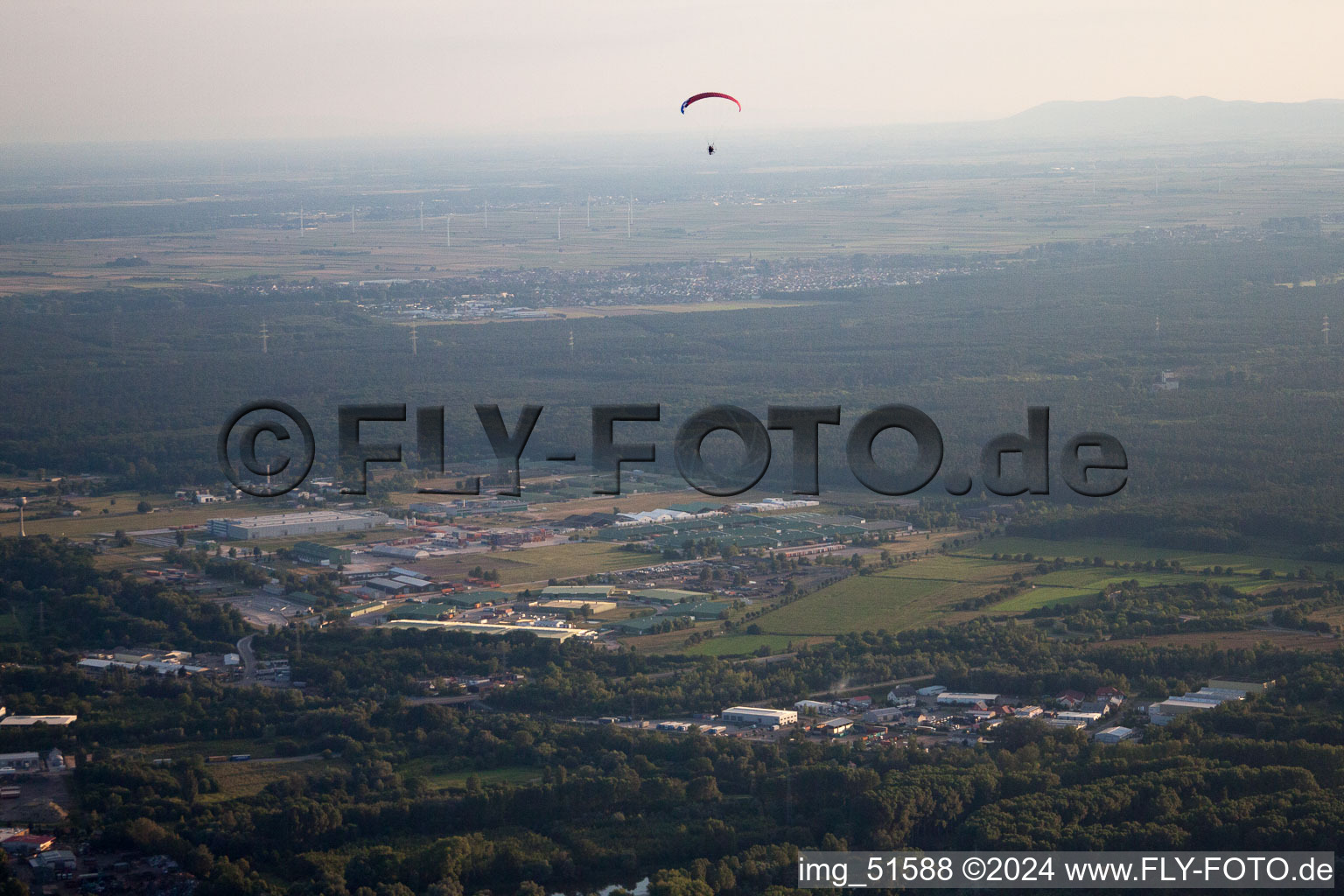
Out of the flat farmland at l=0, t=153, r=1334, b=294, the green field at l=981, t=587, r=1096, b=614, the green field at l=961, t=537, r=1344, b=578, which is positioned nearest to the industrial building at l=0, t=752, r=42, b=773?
the green field at l=981, t=587, r=1096, b=614

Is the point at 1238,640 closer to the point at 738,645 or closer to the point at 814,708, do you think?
the point at 814,708

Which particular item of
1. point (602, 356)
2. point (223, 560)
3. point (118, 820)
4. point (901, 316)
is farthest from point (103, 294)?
point (118, 820)

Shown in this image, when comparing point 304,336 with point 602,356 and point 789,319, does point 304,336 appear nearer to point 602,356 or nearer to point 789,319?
point 602,356

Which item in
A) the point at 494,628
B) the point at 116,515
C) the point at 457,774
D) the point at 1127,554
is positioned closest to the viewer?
the point at 457,774

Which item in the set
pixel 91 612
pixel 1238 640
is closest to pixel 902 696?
pixel 1238 640

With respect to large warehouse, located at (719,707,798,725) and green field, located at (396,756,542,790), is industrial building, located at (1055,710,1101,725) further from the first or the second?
green field, located at (396,756,542,790)
